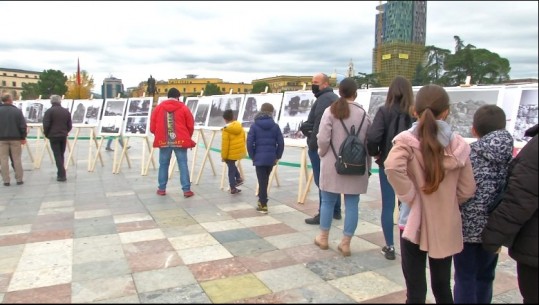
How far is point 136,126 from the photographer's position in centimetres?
1002

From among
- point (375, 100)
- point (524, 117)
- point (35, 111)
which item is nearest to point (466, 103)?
point (524, 117)

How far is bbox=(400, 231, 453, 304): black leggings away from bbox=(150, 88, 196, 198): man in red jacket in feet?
15.3

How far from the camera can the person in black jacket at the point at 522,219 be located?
6.95 ft

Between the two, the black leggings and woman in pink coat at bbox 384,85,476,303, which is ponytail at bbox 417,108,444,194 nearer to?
woman in pink coat at bbox 384,85,476,303

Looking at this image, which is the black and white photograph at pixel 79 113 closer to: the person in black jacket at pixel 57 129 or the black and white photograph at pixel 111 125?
the black and white photograph at pixel 111 125

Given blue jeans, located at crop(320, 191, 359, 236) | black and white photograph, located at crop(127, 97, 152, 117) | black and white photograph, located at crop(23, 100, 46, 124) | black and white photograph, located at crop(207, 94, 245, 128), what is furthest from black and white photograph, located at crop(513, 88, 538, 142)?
black and white photograph, located at crop(23, 100, 46, 124)

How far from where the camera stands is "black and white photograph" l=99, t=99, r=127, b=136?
10.4 meters

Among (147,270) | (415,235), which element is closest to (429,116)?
(415,235)

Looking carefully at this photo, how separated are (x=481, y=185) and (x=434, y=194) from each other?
31cm

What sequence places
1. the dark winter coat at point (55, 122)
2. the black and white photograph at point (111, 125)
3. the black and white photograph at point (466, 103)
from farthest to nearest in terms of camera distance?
the black and white photograph at point (111, 125) → the dark winter coat at point (55, 122) → the black and white photograph at point (466, 103)

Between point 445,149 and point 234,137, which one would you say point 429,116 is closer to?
point 445,149

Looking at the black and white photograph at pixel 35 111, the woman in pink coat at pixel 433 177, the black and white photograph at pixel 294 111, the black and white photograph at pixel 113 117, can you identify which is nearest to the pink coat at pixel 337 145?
the woman in pink coat at pixel 433 177

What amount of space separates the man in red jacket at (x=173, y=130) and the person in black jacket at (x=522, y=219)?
515 cm

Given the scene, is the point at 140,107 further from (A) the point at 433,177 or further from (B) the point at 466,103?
(A) the point at 433,177
